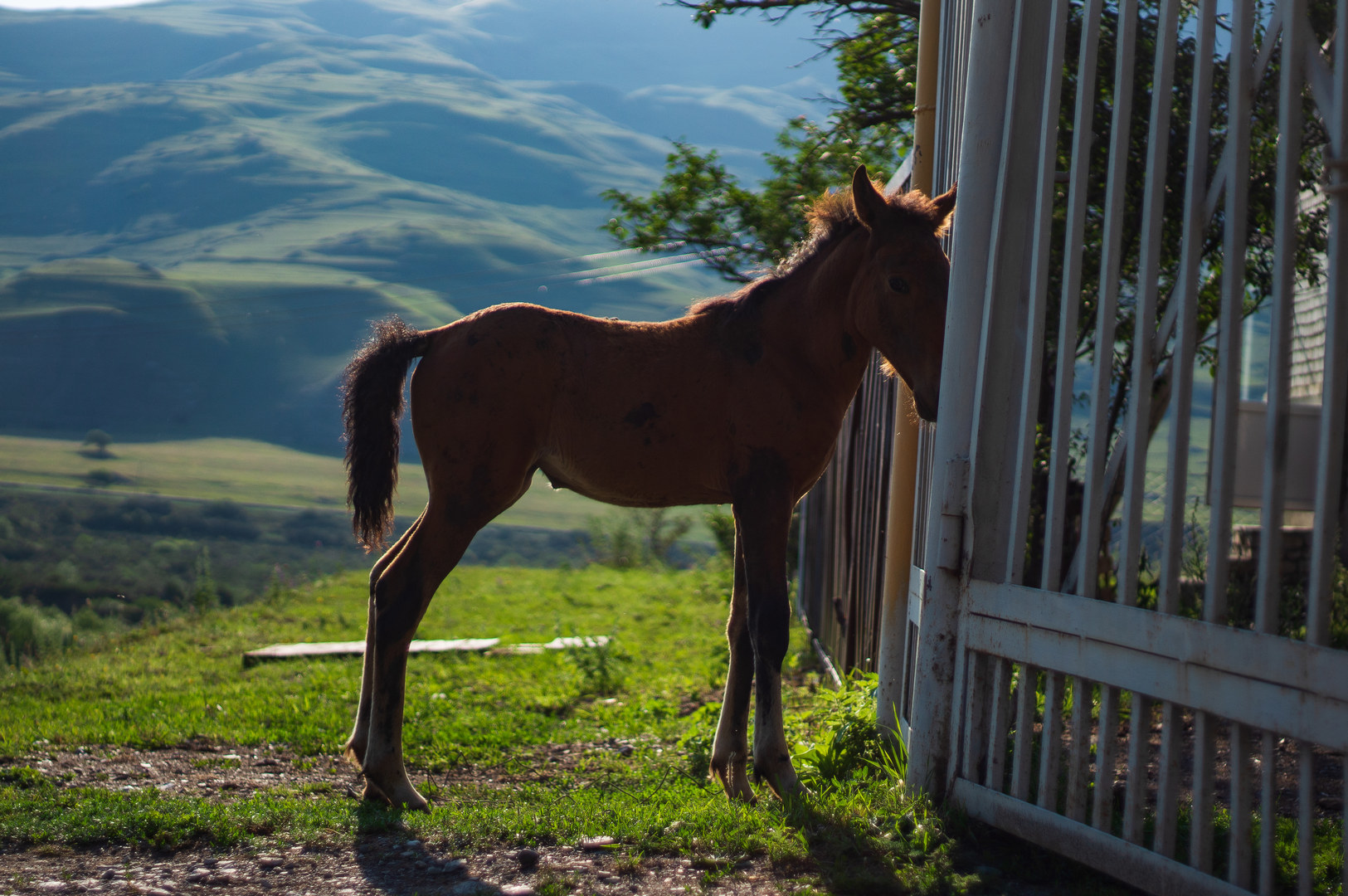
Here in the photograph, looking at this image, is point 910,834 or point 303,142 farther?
point 303,142

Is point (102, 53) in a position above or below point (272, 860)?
above

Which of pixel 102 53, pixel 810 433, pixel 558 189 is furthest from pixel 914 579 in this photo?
pixel 102 53

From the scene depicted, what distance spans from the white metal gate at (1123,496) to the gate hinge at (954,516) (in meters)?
0.01

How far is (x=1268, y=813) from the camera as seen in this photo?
2.16m

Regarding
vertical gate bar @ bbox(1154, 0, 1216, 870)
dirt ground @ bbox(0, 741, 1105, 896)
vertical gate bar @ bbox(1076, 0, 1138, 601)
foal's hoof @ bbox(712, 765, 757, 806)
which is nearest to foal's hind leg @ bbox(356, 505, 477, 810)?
dirt ground @ bbox(0, 741, 1105, 896)

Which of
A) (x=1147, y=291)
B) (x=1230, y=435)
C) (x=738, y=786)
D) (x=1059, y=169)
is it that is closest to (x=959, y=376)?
(x=1147, y=291)

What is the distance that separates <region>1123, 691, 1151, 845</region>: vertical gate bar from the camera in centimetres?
253

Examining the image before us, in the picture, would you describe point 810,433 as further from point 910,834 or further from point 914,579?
point 910,834

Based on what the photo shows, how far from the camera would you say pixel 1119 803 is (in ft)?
12.1

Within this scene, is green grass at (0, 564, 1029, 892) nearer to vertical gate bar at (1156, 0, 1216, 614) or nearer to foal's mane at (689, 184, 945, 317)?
vertical gate bar at (1156, 0, 1216, 614)

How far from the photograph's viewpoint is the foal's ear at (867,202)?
343 cm

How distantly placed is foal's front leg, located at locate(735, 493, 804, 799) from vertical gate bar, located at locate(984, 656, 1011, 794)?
83 centimetres

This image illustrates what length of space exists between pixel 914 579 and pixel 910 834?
3.73ft

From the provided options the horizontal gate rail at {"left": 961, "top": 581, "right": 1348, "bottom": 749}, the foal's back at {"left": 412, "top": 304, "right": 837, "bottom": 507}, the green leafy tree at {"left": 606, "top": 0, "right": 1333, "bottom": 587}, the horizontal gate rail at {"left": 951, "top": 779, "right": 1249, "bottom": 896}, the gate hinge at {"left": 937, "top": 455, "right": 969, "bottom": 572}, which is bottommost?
the horizontal gate rail at {"left": 951, "top": 779, "right": 1249, "bottom": 896}
